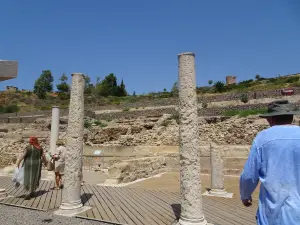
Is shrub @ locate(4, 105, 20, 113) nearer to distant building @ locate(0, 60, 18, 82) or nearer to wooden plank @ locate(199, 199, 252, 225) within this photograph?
distant building @ locate(0, 60, 18, 82)

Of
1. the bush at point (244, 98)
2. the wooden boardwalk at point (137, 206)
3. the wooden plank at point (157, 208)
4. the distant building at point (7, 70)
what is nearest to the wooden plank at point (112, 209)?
the wooden boardwalk at point (137, 206)

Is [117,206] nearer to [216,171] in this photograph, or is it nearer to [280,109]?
[216,171]

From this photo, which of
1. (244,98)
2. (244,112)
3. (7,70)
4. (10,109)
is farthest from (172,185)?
(10,109)

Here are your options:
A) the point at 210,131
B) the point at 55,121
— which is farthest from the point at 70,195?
the point at 210,131

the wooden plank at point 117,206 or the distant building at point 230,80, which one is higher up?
the distant building at point 230,80

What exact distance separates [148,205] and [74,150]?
87.6 inches

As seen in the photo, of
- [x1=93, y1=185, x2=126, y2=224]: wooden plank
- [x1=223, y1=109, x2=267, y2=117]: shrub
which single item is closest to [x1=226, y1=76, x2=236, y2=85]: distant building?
[x1=223, y1=109, x2=267, y2=117]: shrub

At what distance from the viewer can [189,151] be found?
449cm

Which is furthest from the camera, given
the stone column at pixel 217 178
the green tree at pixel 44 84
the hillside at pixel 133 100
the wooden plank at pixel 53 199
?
the green tree at pixel 44 84

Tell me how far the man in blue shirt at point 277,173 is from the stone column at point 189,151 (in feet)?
7.81

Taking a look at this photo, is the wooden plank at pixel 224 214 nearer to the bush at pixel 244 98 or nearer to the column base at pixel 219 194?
the column base at pixel 219 194

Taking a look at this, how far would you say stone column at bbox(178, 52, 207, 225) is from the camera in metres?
4.34

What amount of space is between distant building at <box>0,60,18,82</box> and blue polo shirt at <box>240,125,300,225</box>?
582 cm

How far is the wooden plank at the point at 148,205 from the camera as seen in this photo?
15.8 ft
